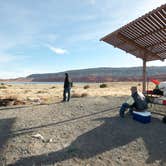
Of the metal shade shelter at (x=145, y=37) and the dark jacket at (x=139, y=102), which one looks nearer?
the dark jacket at (x=139, y=102)

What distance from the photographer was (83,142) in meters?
6.12

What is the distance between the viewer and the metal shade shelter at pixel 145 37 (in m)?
8.83

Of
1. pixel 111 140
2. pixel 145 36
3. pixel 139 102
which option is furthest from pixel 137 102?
pixel 145 36

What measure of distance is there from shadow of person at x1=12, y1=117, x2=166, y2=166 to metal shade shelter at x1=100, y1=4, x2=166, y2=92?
14.0 ft

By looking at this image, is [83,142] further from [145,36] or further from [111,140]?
[145,36]

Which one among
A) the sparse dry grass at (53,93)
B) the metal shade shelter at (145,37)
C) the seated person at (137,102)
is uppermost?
the metal shade shelter at (145,37)

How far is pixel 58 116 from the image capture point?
966 centimetres

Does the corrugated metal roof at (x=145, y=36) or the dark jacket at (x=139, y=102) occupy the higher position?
the corrugated metal roof at (x=145, y=36)

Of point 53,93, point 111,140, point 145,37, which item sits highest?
point 145,37

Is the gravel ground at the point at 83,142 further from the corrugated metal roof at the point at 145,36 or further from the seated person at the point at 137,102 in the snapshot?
the corrugated metal roof at the point at 145,36

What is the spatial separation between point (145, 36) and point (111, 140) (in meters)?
6.30

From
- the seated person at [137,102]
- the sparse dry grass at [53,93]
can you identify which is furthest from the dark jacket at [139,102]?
the sparse dry grass at [53,93]

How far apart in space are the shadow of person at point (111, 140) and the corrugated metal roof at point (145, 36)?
168 inches

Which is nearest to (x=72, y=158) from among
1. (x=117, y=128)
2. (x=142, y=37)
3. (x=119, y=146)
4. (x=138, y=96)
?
(x=119, y=146)
